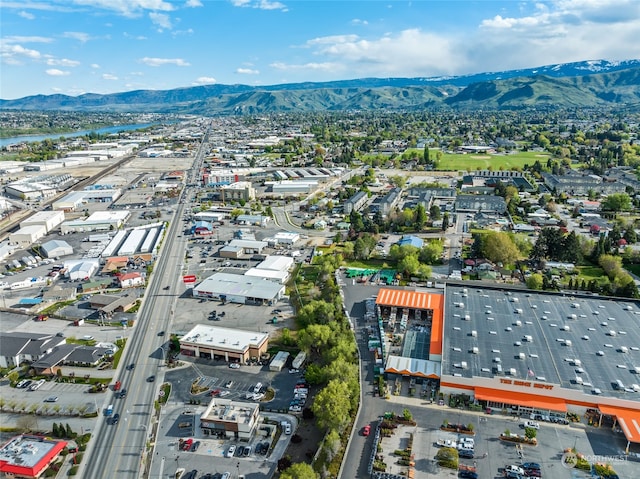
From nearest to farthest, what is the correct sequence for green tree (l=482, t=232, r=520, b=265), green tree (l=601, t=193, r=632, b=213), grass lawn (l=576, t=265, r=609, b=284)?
grass lawn (l=576, t=265, r=609, b=284) → green tree (l=482, t=232, r=520, b=265) → green tree (l=601, t=193, r=632, b=213)

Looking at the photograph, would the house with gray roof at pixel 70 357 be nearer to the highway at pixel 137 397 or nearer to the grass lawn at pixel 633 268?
the highway at pixel 137 397

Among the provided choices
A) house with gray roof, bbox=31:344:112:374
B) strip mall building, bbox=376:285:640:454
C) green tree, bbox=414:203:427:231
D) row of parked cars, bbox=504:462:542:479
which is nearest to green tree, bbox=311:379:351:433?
strip mall building, bbox=376:285:640:454

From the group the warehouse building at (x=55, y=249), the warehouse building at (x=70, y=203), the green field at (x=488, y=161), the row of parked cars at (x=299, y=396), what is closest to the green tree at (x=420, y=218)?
the row of parked cars at (x=299, y=396)

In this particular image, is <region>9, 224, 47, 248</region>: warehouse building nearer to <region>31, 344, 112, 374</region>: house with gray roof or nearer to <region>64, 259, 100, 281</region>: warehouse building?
<region>64, 259, 100, 281</region>: warehouse building

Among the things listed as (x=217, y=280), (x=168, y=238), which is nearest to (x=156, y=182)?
(x=168, y=238)

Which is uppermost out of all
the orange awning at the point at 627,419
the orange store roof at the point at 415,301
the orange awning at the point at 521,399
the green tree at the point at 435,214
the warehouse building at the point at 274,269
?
the green tree at the point at 435,214

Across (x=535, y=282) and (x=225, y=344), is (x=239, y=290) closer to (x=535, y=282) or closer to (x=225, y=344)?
(x=225, y=344)
